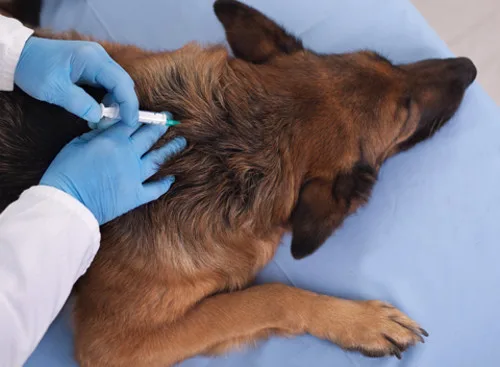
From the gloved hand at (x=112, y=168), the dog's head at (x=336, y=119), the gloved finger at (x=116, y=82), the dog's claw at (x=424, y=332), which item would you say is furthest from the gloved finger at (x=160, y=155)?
the dog's claw at (x=424, y=332)

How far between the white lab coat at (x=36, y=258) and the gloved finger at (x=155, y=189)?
0.72 feet

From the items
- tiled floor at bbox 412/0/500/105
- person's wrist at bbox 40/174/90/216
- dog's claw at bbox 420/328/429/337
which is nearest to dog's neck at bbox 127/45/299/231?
person's wrist at bbox 40/174/90/216

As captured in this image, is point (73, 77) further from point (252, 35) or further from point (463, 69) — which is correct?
point (463, 69)

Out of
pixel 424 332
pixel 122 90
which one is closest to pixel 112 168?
pixel 122 90

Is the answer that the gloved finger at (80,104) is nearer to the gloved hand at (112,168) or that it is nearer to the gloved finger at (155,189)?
the gloved hand at (112,168)

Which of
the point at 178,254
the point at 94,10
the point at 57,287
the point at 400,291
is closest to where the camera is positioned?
the point at 57,287

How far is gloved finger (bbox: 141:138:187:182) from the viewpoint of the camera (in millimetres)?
1942

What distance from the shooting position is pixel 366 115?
1.98 metres

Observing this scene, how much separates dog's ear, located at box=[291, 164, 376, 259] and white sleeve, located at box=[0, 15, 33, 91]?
138 cm

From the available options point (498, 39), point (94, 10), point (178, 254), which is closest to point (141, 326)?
point (178, 254)

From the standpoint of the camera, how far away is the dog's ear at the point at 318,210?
2.00 meters

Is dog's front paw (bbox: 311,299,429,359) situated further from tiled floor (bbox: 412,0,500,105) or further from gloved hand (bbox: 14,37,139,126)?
tiled floor (bbox: 412,0,500,105)

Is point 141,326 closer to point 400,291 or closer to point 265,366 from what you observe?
point 265,366

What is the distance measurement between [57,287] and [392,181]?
1864mm
